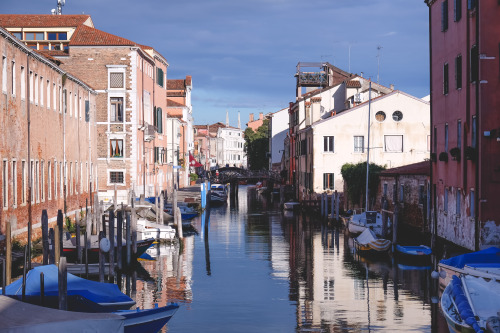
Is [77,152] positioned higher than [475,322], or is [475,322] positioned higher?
[77,152]

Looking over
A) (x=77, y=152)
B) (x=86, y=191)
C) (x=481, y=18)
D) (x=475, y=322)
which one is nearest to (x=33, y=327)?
(x=475, y=322)

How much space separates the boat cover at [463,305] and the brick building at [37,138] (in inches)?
561

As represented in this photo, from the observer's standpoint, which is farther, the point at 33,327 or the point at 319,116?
the point at 319,116

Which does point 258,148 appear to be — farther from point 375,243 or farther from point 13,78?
point 13,78

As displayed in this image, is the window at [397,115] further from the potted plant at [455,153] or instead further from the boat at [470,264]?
the boat at [470,264]

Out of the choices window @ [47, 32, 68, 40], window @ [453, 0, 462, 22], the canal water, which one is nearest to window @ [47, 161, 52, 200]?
the canal water

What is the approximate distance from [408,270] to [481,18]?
819 cm

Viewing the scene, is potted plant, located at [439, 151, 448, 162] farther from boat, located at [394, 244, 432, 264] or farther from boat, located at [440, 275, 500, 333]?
boat, located at [440, 275, 500, 333]

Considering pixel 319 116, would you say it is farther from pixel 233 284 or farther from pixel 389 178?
pixel 233 284

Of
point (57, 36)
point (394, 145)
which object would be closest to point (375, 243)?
point (394, 145)

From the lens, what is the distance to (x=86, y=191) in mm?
39938

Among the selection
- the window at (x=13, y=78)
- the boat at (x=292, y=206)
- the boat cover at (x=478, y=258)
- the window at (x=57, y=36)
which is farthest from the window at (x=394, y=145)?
the boat cover at (x=478, y=258)

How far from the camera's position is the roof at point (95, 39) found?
1762 inches

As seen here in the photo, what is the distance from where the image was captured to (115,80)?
45188mm
